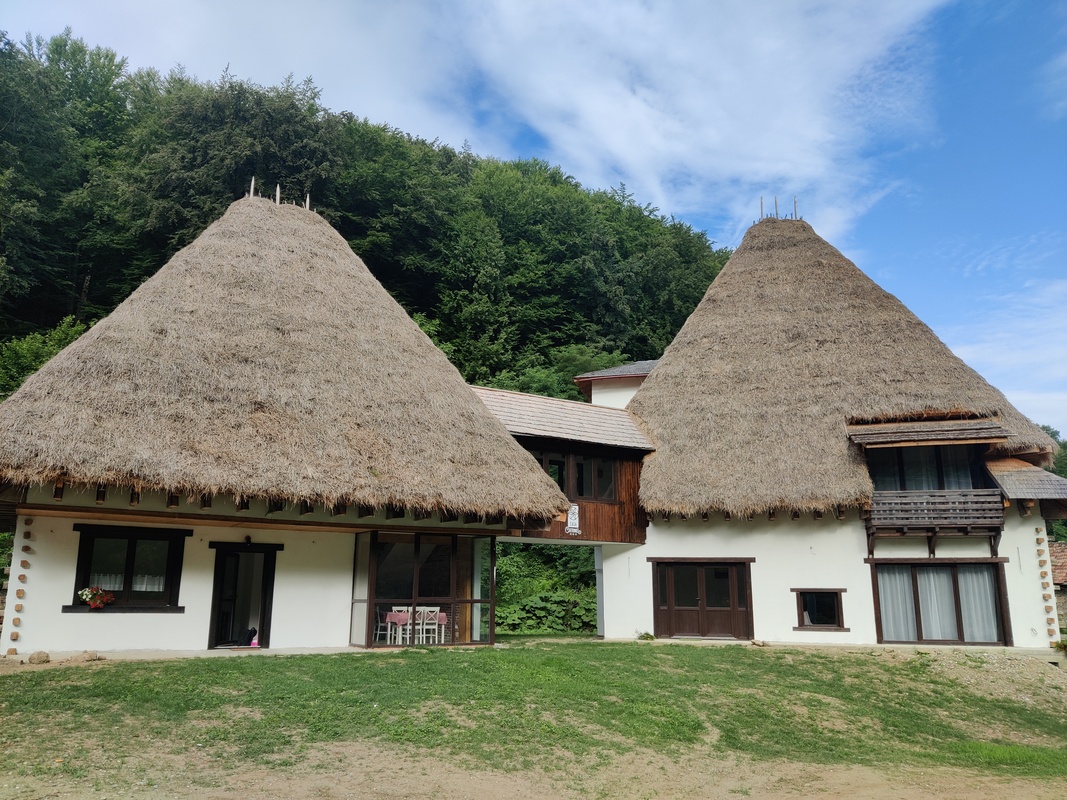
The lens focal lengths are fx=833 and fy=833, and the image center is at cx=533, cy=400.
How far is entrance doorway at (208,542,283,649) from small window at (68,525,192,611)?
0.68 metres

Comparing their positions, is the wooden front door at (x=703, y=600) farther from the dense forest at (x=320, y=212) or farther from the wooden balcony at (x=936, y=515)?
the dense forest at (x=320, y=212)

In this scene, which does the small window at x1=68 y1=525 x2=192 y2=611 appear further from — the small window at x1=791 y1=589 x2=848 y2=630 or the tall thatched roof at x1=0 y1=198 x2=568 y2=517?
the small window at x1=791 y1=589 x2=848 y2=630

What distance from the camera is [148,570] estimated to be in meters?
13.9

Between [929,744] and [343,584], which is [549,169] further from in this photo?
[929,744]

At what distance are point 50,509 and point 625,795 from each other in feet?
32.4

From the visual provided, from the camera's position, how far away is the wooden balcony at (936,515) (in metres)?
17.7

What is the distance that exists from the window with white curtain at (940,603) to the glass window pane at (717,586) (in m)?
3.28

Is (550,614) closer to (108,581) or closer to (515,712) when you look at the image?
(108,581)

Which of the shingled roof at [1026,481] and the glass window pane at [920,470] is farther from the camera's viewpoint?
the glass window pane at [920,470]

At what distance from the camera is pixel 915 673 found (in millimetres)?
14852

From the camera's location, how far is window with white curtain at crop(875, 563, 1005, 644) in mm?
17906

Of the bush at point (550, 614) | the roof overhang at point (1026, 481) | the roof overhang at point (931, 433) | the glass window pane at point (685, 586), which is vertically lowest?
the bush at point (550, 614)

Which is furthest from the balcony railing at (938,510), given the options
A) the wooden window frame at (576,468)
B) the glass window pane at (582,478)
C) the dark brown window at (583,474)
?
the glass window pane at (582,478)

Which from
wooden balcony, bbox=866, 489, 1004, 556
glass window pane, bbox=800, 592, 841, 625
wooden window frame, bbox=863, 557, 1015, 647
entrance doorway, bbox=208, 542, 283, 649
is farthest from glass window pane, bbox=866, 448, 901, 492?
entrance doorway, bbox=208, 542, 283, 649
